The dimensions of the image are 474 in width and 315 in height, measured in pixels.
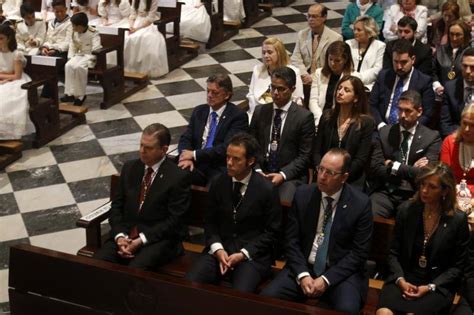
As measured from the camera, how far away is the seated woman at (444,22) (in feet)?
22.2

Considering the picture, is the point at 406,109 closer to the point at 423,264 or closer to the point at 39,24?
the point at 423,264

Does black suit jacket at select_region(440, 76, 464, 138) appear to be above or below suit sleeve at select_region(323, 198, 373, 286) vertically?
above

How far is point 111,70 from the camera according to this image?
7.64m

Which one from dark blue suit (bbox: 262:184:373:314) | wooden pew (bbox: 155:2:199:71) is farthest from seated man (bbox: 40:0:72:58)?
dark blue suit (bbox: 262:184:373:314)

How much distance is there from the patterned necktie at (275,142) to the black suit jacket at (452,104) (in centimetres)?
121

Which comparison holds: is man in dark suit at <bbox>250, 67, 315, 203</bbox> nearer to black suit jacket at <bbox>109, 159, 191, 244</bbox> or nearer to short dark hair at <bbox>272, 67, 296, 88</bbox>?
short dark hair at <bbox>272, 67, 296, 88</bbox>

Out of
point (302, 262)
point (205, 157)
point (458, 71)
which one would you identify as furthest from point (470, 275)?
point (458, 71)

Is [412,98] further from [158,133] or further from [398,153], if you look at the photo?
[158,133]

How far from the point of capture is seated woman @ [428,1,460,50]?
6.78 m

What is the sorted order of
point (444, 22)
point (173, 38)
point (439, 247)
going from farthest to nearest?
point (173, 38)
point (444, 22)
point (439, 247)

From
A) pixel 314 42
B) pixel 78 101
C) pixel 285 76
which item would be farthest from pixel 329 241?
pixel 78 101

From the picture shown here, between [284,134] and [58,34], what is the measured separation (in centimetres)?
399

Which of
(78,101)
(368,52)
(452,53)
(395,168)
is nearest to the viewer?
(395,168)

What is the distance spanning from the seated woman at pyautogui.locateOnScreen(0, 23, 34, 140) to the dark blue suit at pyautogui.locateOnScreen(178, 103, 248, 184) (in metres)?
1.94
